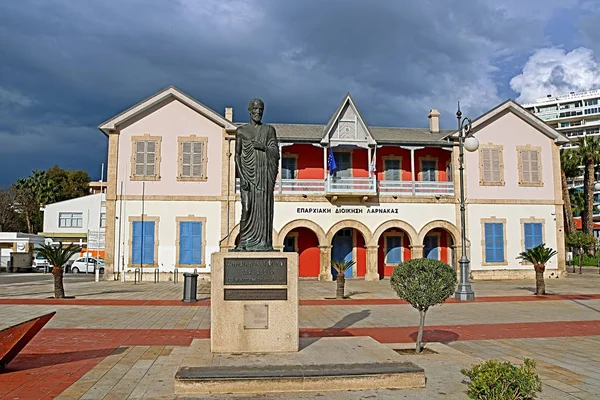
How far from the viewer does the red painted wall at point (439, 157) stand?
28.2 metres

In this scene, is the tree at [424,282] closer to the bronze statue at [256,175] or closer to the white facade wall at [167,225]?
the bronze statue at [256,175]

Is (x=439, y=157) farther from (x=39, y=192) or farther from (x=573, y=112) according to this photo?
(x=573, y=112)

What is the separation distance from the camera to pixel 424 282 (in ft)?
24.5

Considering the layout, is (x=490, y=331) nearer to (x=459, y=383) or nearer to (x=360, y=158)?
(x=459, y=383)

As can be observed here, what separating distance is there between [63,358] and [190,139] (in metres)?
18.5

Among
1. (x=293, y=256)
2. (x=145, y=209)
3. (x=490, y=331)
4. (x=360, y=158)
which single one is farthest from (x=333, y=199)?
(x=293, y=256)

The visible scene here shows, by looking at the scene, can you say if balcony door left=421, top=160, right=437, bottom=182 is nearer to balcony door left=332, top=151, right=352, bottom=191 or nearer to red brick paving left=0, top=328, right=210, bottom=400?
balcony door left=332, top=151, right=352, bottom=191

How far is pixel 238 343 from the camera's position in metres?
6.70

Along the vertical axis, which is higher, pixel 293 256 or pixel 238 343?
pixel 293 256

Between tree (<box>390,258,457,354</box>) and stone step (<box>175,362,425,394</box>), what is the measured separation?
1735mm

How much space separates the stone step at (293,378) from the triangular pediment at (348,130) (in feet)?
67.2

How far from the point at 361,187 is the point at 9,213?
42.1 metres

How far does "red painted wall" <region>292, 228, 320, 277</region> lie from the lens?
27016 millimetres

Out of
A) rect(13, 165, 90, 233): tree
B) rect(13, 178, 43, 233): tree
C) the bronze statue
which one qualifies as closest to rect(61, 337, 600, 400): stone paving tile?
the bronze statue
